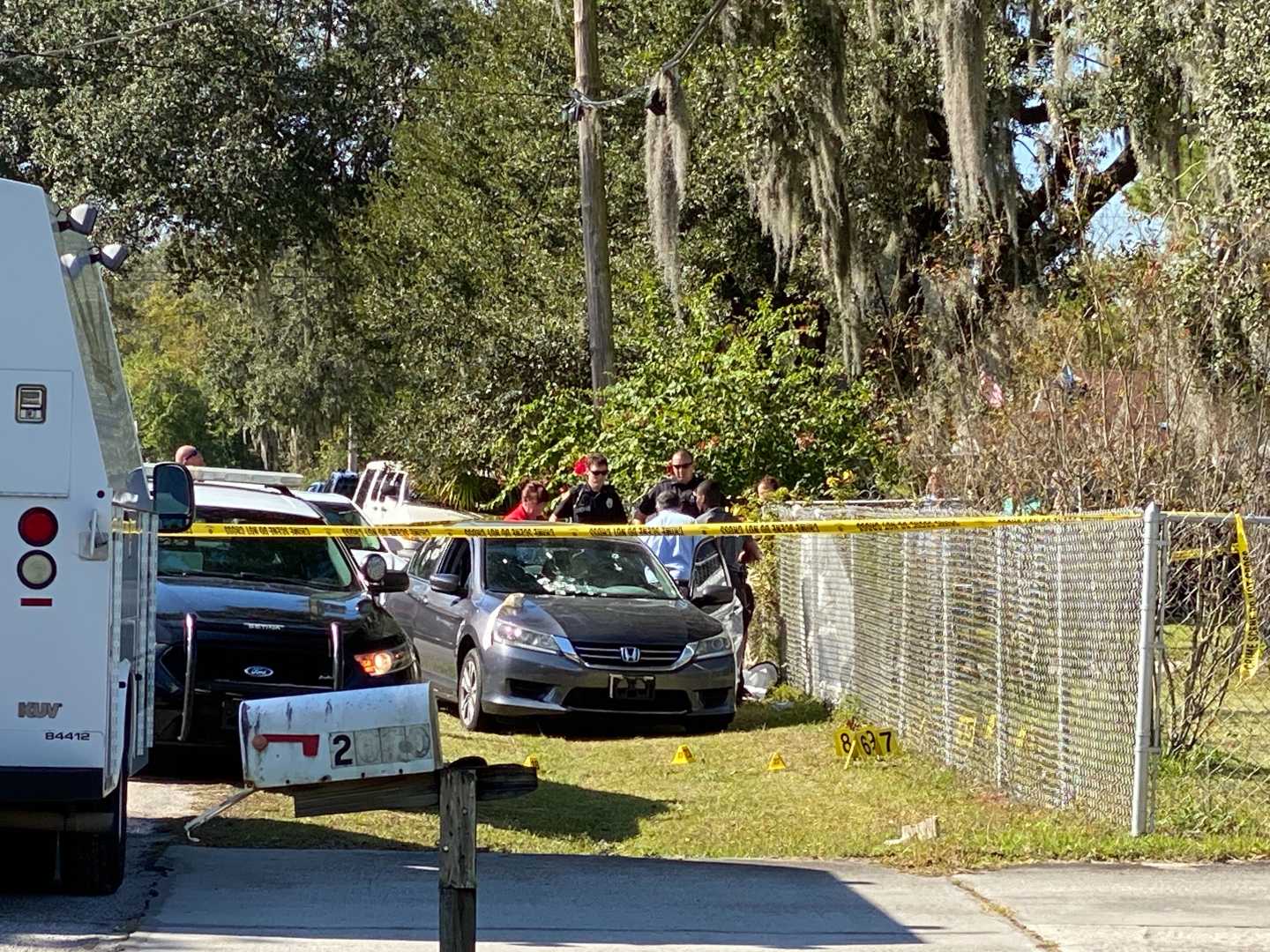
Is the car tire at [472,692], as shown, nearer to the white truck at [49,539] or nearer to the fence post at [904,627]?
the fence post at [904,627]

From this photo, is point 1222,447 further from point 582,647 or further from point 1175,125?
point 1175,125

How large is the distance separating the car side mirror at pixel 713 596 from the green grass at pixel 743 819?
6.59 ft

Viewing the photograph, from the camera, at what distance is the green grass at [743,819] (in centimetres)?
864

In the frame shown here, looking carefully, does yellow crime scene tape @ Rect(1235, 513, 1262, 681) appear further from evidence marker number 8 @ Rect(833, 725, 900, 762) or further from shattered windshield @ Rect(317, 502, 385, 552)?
shattered windshield @ Rect(317, 502, 385, 552)

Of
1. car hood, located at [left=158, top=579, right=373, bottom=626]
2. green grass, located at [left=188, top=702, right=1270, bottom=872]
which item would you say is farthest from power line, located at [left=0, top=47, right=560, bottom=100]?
car hood, located at [left=158, top=579, right=373, bottom=626]

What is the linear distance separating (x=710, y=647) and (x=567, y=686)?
1128 millimetres

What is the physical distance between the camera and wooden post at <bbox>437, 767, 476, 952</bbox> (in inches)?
191

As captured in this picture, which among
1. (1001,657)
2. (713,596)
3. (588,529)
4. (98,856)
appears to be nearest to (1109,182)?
(713,596)

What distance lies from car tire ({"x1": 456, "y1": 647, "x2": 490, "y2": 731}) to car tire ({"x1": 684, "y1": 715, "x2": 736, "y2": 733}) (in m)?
1.43

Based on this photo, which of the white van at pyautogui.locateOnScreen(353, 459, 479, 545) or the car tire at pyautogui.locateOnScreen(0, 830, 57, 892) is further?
the white van at pyautogui.locateOnScreen(353, 459, 479, 545)

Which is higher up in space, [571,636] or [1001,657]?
[1001,657]

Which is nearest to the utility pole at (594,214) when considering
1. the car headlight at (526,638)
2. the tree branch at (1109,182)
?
the tree branch at (1109,182)

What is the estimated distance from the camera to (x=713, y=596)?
14156 millimetres

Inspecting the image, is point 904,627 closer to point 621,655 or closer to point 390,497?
point 621,655
